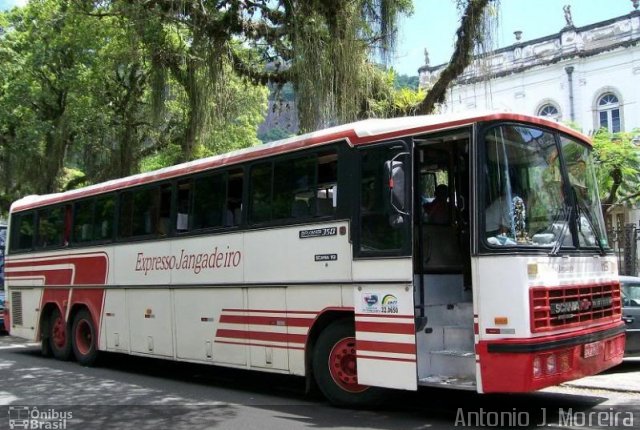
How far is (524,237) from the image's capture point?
20.7 feet

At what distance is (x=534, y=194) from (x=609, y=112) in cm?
2667

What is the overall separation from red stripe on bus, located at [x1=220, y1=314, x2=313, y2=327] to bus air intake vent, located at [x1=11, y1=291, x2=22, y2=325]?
714cm

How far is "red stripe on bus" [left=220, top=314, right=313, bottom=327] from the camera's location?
26.1ft

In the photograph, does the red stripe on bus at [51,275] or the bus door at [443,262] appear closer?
the bus door at [443,262]

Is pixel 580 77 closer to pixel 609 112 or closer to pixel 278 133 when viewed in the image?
pixel 609 112

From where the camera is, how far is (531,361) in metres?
5.96

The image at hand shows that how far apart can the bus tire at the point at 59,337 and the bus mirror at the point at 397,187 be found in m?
8.33

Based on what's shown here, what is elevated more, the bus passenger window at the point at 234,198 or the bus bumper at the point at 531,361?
the bus passenger window at the point at 234,198

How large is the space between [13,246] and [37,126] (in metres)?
7.34

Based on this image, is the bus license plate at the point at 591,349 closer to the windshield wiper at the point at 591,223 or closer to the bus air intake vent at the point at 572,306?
the bus air intake vent at the point at 572,306

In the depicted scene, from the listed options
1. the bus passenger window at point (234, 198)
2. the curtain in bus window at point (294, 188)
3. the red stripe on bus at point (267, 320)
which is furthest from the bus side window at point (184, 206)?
the curtain in bus window at point (294, 188)

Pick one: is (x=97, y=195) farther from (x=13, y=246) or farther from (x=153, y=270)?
(x=13, y=246)

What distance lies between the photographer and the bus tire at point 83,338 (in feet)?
39.0

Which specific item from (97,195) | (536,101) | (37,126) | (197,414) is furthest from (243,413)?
(536,101)
